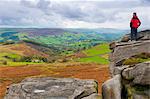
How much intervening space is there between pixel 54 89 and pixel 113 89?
789 cm

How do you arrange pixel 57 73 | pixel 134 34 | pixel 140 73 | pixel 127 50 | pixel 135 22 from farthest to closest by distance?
pixel 57 73
pixel 135 22
pixel 134 34
pixel 127 50
pixel 140 73

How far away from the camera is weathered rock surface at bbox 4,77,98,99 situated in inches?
1363

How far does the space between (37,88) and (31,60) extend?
147332mm

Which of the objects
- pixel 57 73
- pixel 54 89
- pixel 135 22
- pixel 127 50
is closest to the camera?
pixel 54 89

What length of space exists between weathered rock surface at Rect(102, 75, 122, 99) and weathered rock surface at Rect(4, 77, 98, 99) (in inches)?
104

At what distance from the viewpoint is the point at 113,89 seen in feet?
98.1

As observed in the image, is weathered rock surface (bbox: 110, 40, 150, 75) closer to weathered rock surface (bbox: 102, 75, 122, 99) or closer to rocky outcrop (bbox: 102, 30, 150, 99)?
rocky outcrop (bbox: 102, 30, 150, 99)

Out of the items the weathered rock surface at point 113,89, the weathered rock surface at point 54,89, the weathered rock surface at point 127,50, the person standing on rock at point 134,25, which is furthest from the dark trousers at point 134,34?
the weathered rock surface at point 113,89

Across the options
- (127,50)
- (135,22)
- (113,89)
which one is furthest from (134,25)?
(113,89)

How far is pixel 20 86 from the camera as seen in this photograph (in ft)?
123

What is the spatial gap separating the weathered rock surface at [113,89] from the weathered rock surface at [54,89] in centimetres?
263

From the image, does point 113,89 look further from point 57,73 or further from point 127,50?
point 57,73

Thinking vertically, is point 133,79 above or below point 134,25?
below

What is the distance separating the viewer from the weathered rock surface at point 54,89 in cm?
3462
